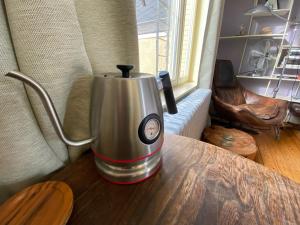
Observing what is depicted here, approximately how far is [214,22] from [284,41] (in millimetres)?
1392

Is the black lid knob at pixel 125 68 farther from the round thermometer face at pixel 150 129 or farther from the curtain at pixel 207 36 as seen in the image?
the curtain at pixel 207 36

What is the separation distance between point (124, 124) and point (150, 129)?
0.05 meters

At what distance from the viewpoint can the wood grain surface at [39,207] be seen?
22 cm

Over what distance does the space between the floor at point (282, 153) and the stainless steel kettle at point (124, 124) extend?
5.30ft

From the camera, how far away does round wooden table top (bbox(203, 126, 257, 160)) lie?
1166 millimetres

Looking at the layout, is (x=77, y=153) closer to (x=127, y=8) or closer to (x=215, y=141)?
(x=127, y=8)

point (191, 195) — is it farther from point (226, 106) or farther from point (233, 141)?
point (226, 106)

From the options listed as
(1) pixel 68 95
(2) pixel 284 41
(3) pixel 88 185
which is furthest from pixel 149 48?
(2) pixel 284 41

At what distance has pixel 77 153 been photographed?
0.38 metres

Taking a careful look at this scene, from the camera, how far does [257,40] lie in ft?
7.49

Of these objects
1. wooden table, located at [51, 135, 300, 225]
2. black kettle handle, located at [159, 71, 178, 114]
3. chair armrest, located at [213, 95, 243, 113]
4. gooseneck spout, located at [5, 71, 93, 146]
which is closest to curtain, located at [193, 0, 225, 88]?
chair armrest, located at [213, 95, 243, 113]

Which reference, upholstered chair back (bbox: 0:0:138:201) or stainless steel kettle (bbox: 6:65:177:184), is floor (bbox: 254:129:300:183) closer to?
stainless steel kettle (bbox: 6:65:177:184)

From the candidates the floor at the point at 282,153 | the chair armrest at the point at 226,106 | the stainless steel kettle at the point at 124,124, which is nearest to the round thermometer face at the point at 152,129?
the stainless steel kettle at the point at 124,124

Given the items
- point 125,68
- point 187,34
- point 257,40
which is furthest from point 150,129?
point 257,40
